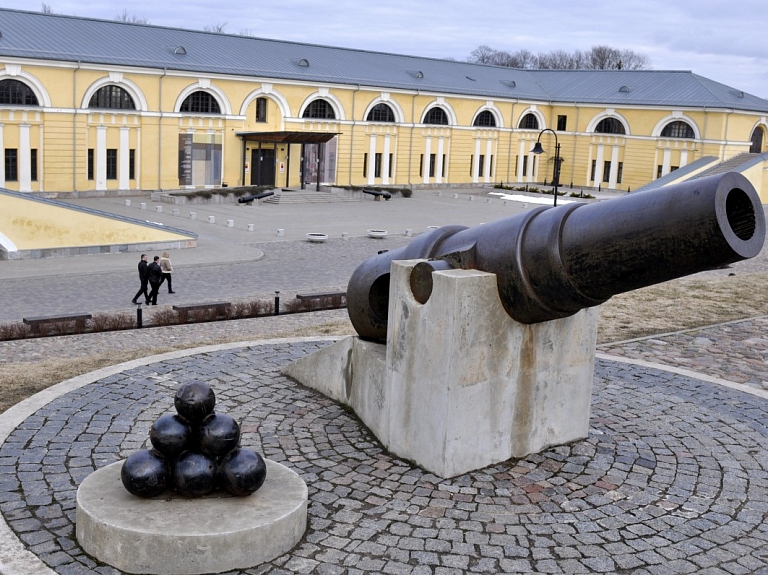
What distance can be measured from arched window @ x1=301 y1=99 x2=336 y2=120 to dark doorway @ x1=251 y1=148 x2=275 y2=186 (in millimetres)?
2654

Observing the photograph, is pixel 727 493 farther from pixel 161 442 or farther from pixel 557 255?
pixel 161 442

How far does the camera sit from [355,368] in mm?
8820

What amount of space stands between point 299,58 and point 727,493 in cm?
4228

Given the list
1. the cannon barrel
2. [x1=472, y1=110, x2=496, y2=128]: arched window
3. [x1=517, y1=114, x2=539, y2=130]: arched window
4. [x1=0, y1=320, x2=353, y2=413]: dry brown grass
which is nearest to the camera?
the cannon barrel

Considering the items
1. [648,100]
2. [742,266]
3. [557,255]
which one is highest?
[648,100]

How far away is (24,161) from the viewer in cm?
3631

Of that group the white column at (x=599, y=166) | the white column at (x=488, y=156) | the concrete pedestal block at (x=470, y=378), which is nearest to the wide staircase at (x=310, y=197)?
the white column at (x=488, y=156)

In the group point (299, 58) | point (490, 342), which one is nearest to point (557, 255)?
point (490, 342)

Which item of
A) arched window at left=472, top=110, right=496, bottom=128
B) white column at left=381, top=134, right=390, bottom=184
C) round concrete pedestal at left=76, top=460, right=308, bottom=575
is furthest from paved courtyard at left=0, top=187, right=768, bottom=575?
arched window at left=472, top=110, right=496, bottom=128

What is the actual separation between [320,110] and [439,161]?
821 cm

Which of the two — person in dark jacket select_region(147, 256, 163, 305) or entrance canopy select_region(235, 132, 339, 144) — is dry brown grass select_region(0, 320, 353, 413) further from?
entrance canopy select_region(235, 132, 339, 144)

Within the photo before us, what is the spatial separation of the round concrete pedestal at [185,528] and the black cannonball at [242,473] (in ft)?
0.33

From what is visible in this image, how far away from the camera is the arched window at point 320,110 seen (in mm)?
45812

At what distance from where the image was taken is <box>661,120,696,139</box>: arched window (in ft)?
164
